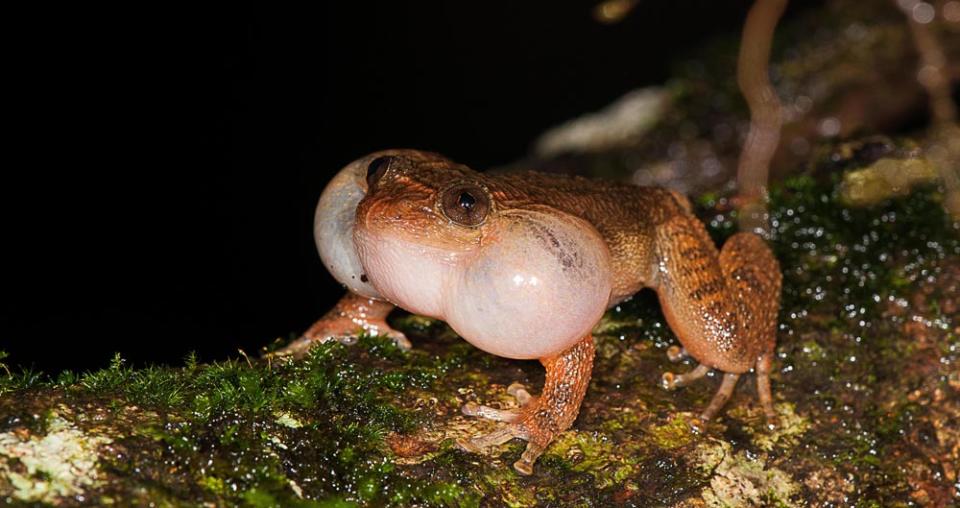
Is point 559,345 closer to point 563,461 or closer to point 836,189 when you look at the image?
point 563,461

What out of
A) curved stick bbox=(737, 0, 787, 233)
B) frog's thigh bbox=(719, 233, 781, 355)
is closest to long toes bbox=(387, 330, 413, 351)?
frog's thigh bbox=(719, 233, 781, 355)

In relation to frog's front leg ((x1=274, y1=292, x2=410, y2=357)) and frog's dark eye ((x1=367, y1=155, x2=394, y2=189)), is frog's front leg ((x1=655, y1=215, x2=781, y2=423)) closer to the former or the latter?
frog's front leg ((x1=274, y1=292, x2=410, y2=357))

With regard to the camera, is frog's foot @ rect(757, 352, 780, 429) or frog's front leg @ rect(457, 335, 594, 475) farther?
frog's foot @ rect(757, 352, 780, 429)

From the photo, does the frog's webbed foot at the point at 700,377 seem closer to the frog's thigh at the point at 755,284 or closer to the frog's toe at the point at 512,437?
the frog's thigh at the point at 755,284

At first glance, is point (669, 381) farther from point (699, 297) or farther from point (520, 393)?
point (520, 393)

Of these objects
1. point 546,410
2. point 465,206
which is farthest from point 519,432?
point 465,206

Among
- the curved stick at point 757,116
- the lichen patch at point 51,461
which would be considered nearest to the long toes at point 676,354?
the curved stick at point 757,116

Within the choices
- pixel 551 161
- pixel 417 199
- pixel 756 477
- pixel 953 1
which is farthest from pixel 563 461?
pixel 953 1
